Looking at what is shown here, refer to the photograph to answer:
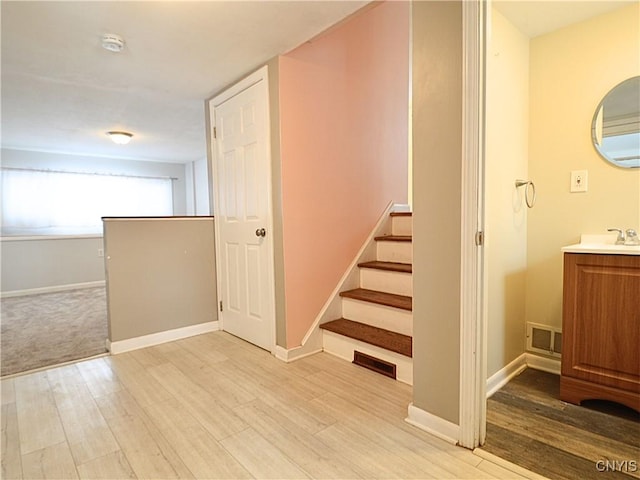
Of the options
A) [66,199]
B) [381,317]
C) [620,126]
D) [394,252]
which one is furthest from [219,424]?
[66,199]

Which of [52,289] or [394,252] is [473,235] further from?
[52,289]

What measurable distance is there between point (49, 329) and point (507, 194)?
13.4 ft

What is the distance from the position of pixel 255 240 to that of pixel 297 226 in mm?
402

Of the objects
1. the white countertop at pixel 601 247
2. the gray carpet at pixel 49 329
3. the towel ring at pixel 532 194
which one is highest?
the towel ring at pixel 532 194

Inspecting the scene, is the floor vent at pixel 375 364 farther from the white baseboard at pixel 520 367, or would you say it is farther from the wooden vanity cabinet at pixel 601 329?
the wooden vanity cabinet at pixel 601 329

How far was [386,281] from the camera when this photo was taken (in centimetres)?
266

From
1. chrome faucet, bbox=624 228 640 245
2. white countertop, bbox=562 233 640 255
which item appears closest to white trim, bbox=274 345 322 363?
white countertop, bbox=562 233 640 255

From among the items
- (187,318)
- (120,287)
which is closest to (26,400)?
(120,287)

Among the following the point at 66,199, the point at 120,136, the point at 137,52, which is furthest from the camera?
the point at 66,199

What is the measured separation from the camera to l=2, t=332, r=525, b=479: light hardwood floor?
1356 mm

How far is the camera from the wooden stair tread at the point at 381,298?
2.29 m

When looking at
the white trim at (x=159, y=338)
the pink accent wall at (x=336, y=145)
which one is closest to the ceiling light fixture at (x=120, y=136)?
the white trim at (x=159, y=338)

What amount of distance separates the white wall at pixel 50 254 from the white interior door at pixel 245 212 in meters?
3.70

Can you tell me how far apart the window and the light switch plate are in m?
5.73
